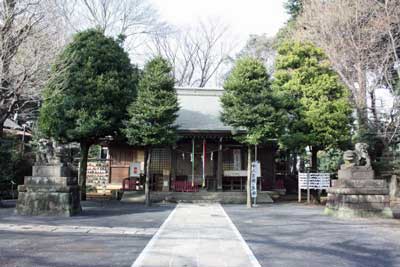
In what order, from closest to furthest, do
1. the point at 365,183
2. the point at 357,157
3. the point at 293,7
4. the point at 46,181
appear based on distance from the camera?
the point at 46,181 < the point at 365,183 < the point at 357,157 < the point at 293,7

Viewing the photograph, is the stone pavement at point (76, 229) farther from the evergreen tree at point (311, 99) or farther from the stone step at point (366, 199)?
the evergreen tree at point (311, 99)

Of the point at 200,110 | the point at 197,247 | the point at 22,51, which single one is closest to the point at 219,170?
the point at 200,110

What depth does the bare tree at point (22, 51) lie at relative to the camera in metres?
12.4

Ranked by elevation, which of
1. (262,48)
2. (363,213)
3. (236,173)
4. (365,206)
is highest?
(262,48)

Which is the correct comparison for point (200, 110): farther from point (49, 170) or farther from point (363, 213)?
point (363, 213)

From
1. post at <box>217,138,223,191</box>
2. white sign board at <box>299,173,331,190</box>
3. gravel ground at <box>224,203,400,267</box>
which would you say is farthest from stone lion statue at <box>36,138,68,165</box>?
white sign board at <box>299,173,331,190</box>

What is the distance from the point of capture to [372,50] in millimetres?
17922

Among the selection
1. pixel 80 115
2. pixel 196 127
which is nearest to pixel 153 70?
pixel 80 115

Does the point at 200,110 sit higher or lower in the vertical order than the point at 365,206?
higher

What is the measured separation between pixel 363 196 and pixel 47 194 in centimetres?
959

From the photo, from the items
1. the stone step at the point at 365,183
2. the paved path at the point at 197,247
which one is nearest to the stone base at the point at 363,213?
the stone step at the point at 365,183

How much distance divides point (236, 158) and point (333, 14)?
894 cm

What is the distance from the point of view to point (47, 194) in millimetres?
11000

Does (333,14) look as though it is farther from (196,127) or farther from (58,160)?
(58,160)
